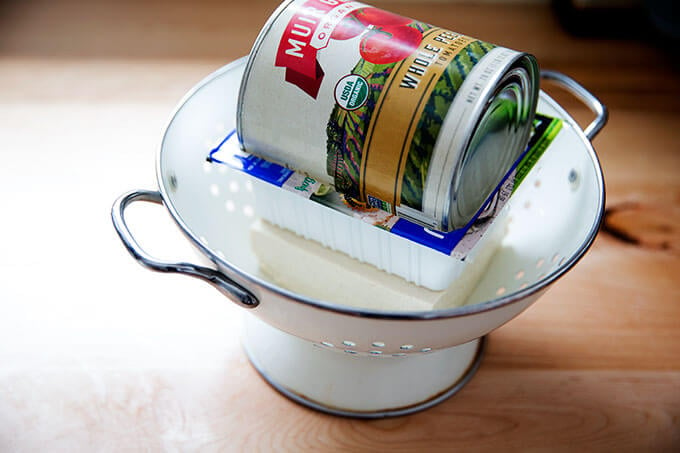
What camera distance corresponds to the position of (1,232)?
0.69 m

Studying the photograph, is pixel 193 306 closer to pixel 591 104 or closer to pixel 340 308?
pixel 340 308

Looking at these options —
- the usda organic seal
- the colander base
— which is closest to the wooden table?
the colander base

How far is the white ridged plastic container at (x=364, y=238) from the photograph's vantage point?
53cm

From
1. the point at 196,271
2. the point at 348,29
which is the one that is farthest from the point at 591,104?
the point at 196,271

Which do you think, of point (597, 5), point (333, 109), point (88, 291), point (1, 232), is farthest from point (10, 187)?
point (597, 5)

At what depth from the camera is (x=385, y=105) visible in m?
0.46

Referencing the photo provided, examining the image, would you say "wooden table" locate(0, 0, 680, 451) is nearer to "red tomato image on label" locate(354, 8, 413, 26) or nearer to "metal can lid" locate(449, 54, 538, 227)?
"metal can lid" locate(449, 54, 538, 227)

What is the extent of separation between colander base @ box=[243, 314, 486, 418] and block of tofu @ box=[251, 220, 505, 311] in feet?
0.15

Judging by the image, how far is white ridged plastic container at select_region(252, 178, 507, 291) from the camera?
53cm

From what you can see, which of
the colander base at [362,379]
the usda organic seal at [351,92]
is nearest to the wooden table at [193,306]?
the colander base at [362,379]

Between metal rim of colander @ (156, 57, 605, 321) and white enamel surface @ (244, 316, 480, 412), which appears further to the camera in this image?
white enamel surface @ (244, 316, 480, 412)

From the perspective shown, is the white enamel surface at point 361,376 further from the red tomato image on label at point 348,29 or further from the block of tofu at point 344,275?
the red tomato image on label at point 348,29

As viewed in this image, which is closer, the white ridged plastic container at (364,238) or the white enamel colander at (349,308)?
the white enamel colander at (349,308)

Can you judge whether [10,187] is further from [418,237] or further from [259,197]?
[418,237]
